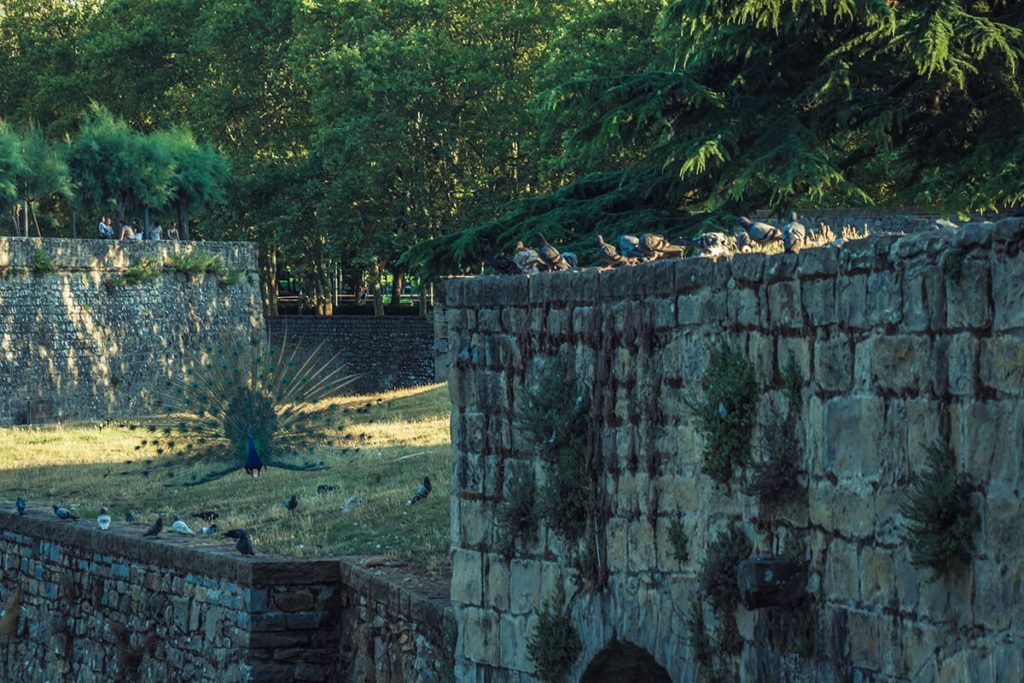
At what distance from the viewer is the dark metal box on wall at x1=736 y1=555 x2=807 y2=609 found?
5.01m

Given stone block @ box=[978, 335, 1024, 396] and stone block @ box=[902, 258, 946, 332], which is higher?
stone block @ box=[902, 258, 946, 332]

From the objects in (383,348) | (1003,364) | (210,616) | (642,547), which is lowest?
(210,616)

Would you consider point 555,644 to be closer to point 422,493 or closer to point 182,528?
point 422,493

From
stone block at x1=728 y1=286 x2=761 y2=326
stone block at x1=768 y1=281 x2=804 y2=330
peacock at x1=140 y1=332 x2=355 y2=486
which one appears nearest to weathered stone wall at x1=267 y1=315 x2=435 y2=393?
peacock at x1=140 y1=332 x2=355 y2=486

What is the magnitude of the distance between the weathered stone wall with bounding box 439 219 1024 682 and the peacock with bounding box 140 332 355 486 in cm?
979

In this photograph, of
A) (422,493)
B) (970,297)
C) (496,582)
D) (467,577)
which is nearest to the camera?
(970,297)

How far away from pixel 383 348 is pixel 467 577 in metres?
32.5

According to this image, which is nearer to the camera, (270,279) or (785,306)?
(785,306)

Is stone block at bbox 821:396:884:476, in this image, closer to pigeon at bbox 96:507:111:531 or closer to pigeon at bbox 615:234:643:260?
pigeon at bbox 615:234:643:260

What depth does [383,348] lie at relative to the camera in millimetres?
39938

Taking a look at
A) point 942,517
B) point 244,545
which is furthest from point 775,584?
point 244,545

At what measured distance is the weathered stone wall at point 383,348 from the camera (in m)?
39.3

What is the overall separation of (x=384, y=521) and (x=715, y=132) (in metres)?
4.76

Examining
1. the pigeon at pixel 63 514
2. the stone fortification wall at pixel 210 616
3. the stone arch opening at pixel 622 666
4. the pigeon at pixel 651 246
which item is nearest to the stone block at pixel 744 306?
the pigeon at pixel 651 246
